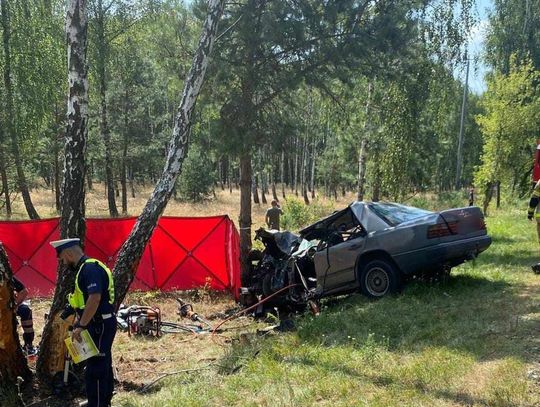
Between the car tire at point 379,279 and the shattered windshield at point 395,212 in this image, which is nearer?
the car tire at point 379,279

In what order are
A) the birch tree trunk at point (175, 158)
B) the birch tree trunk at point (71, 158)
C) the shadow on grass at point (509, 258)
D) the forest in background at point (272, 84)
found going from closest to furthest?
the birch tree trunk at point (71, 158), the birch tree trunk at point (175, 158), the shadow on grass at point (509, 258), the forest in background at point (272, 84)

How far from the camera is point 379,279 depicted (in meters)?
7.55

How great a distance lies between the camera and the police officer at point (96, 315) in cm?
459

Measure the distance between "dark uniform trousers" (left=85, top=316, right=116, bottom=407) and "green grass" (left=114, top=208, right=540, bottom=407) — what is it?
55 centimetres

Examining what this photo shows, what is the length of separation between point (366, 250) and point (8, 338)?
4.78 metres

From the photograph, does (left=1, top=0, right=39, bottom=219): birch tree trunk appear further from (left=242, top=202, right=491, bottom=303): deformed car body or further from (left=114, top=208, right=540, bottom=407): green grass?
(left=114, top=208, right=540, bottom=407): green grass

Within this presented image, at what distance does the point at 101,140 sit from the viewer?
25328 mm

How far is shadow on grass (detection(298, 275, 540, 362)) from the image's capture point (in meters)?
5.16

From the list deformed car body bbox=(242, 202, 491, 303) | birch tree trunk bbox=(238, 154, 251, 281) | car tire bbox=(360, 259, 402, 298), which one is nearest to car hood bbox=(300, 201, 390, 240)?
deformed car body bbox=(242, 202, 491, 303)

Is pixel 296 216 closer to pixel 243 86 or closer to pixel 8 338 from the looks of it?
pixel 243 86

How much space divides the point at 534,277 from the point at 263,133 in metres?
6.06

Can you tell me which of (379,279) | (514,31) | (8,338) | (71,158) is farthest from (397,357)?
(514,31)

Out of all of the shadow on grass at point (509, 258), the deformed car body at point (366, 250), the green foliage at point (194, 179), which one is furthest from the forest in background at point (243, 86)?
the shadow on grass at point (509, 258)

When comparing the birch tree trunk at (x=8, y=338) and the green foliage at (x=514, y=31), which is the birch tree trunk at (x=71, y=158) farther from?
the green foliage at (x=514, y=31)
